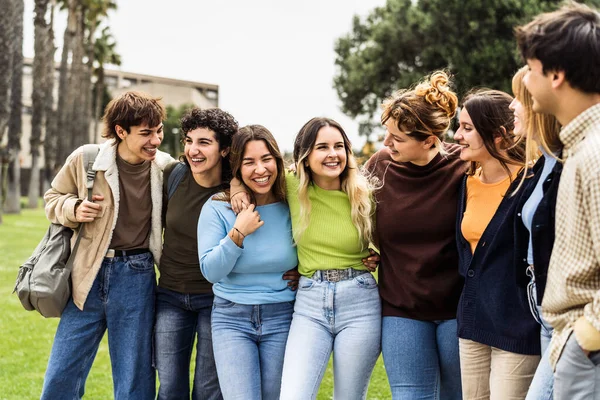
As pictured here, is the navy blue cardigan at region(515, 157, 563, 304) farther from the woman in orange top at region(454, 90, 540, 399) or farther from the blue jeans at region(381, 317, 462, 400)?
the blue jeans at region(381, 317, 462, 400)

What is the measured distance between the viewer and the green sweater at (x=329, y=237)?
155 inches

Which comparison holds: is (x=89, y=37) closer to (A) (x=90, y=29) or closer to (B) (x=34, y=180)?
(A) (x=90, y=29)

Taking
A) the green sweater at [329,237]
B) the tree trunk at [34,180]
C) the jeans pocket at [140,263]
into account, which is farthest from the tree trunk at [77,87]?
the green sweater at [329,237]

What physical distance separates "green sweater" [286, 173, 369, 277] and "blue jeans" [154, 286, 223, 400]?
0.80 m

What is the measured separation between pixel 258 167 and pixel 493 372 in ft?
5.88

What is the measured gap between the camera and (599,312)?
2361 millimetres

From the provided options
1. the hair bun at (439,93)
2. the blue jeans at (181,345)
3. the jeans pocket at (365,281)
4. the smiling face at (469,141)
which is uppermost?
the hair bun at (439,93)

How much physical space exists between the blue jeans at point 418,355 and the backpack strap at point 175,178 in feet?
5.61

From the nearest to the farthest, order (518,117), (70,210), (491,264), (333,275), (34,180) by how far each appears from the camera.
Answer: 1. (518,117)
2. (491,264)
3. (333,275)
4. (70,210)
5. (34,180)

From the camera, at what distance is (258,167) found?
158 inches

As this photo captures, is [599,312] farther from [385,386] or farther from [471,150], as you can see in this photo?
[385,386]

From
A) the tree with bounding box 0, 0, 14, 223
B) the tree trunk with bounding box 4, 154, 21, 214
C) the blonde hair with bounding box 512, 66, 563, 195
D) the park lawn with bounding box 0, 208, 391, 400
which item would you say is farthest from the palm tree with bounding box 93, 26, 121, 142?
the blonde hair with bounding box 512, 66, 563, 195

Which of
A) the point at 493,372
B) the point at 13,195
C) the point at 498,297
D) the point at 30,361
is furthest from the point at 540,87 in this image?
the point at 13,195

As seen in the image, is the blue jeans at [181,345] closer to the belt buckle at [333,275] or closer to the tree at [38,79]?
the belt buckle at [333,275]
